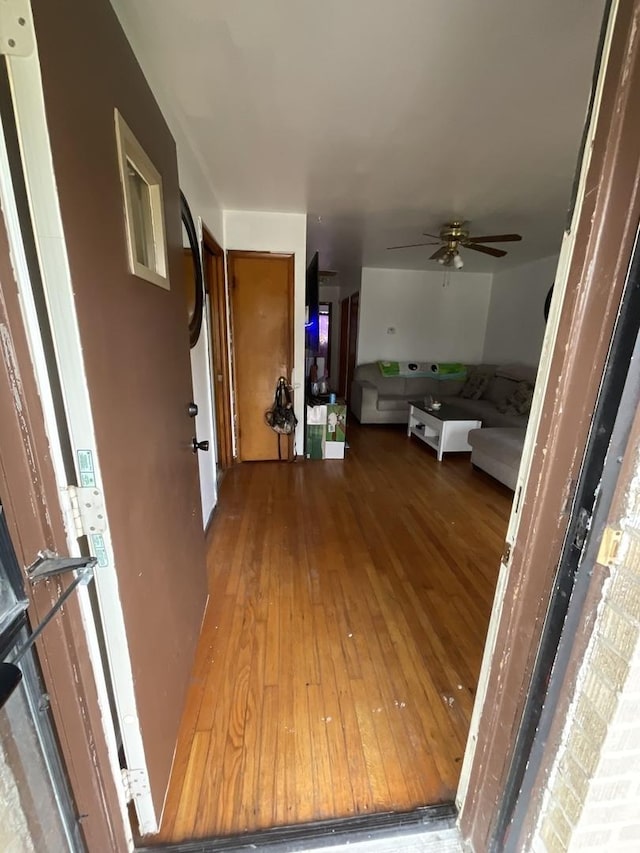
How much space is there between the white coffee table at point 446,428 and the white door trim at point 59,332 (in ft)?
12.0

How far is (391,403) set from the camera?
17.8 feet

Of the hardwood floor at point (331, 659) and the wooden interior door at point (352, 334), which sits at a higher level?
the wooden interior door at point (352, 334)

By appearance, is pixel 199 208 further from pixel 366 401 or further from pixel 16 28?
pixel 366 401

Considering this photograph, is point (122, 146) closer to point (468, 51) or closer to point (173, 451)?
point (173, 451)

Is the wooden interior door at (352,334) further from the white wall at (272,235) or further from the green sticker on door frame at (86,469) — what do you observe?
the green sticker on door frame at (86,469)

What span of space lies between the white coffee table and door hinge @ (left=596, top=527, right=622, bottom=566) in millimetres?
3482

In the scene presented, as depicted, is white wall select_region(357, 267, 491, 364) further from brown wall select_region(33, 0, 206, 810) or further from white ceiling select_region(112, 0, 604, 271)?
brown wall select_region(33, 0, 206, 810)

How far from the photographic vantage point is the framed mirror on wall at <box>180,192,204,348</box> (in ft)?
6.79

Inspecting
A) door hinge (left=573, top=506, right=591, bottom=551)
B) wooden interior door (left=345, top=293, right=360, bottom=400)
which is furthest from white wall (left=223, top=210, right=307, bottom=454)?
door hinge (left=573, top=506, right=591, bottom=551)

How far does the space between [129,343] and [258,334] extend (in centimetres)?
277

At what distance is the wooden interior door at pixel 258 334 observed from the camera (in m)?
3.46

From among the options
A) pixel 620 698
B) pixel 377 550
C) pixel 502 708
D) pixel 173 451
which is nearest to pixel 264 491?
pixel 377 550

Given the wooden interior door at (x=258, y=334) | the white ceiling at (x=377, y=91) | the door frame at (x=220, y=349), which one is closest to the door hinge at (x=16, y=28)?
the white ceiling at (x=377, y=91)

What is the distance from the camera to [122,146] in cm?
85
